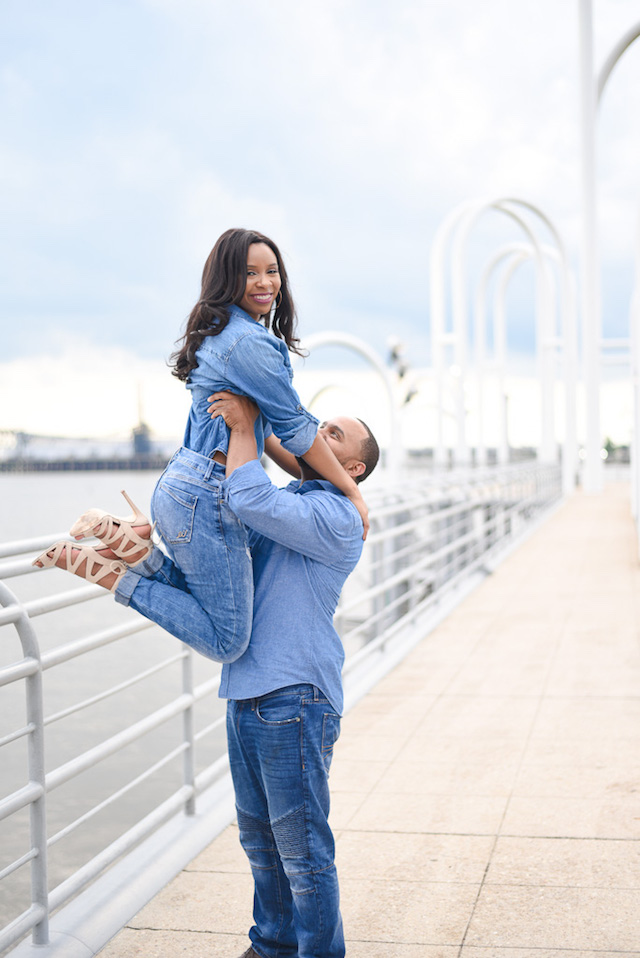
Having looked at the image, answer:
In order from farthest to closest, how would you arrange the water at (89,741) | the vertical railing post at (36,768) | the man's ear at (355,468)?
the water at (89,741)
the vertical railing post at (36,768)
the man's ear at (355,468)

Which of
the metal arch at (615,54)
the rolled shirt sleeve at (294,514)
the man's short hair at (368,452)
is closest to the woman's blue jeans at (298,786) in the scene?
the rolled shirt sleeve at (294,514)

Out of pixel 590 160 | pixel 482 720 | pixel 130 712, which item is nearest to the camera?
pixel 482 720

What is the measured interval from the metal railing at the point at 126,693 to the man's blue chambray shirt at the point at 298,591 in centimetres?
65

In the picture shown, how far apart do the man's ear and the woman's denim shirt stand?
202 millimetres

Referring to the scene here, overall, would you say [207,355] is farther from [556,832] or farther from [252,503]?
[556,832]

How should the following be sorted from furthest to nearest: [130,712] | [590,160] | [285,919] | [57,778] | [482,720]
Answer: [590,160]
[130,712]
[482,720]
[57,778]
[285,919]

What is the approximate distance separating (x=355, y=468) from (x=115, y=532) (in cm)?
60

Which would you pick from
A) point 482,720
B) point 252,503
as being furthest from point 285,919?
point 482,720

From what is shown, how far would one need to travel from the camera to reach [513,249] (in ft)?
A: 110

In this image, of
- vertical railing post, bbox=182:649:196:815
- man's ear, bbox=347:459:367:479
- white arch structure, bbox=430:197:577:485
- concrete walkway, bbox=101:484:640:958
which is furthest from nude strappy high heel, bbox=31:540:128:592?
white arch structure, bbox=430:197:577:485

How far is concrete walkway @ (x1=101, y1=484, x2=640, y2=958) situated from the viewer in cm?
295

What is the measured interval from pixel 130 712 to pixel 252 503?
Result: 9588mm

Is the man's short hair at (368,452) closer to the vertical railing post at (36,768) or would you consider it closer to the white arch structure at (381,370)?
the vertical railing post at (36,768)

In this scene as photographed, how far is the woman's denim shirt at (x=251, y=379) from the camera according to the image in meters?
2.19
